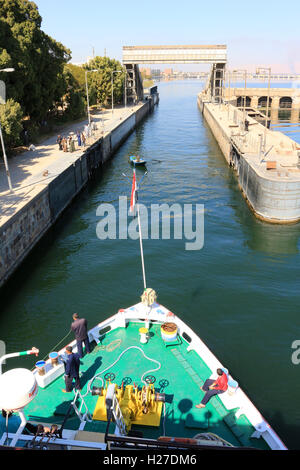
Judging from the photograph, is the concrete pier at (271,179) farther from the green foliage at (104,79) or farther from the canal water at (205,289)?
the green foliage at (104,79)

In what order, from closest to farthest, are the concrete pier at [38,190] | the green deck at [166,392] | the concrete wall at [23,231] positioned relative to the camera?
the green deck at [166,392], the concrete wall at [23,231], the concrete pier at [38,190]

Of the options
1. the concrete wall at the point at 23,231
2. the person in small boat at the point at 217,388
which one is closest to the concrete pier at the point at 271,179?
the concrete wall at the point at 23,231

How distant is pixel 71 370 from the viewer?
12.3m

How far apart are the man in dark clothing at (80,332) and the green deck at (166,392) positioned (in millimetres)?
475

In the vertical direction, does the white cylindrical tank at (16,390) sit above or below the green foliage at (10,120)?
below

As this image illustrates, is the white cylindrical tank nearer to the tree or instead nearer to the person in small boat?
the person in small boat

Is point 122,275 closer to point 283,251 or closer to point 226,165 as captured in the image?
point 283,251

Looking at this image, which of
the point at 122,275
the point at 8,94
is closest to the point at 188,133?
the point at 8,94

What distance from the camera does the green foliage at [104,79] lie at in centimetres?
9162

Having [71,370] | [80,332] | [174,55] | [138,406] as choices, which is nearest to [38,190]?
[80,332]

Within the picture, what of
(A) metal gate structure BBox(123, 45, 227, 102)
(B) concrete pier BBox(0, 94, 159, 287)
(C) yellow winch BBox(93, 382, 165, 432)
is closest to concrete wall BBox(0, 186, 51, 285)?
(B) concrete pier BBox(0, 94, 159, 287)

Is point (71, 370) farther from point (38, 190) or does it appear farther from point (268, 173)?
point (268, 173)

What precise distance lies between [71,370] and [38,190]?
2057 cm

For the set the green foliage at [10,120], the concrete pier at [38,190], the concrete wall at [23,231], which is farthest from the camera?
the green foliage at [10,120]
